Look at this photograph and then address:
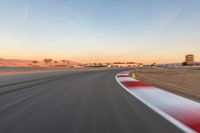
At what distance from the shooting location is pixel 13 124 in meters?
6.06

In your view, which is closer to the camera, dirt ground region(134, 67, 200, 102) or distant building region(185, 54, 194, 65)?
dirt ground region(134, 67, 200, 102)

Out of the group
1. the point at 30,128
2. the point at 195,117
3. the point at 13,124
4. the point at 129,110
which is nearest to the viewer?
the point at 30,128

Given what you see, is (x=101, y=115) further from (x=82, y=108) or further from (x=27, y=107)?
(x=27, y=107)

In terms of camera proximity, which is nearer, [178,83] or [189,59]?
[178,83]

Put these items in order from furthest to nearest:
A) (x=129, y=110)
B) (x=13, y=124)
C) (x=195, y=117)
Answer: (x=129, y=110) → (x=195, y=117) → (x=13, y=124)

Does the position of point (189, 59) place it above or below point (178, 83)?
below

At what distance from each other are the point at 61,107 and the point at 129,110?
6.61 feet

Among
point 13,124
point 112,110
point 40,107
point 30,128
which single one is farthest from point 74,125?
point 40,107

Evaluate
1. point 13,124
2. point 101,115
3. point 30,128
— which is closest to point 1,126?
point 13,124

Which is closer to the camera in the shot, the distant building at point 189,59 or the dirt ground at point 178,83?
the dirt ground at point 178,83

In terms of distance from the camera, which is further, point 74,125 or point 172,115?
point 172,115

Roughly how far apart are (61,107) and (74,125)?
2.55 meters

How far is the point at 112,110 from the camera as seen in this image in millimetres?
7938

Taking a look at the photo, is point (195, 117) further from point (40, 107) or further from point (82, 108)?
point (40, 107)
